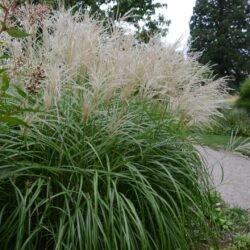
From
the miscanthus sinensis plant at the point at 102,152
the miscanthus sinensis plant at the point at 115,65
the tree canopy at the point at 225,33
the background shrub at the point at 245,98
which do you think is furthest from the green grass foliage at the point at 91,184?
the tree canopy at the point at 225,33

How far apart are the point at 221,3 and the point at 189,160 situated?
Answer: 43.0 metres

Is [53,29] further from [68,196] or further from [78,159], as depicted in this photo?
[68,196]

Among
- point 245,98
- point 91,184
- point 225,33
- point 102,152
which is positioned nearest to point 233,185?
point 102,152

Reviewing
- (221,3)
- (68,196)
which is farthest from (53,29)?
(221,3)

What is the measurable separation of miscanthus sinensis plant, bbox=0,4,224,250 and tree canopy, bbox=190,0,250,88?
37.1 m

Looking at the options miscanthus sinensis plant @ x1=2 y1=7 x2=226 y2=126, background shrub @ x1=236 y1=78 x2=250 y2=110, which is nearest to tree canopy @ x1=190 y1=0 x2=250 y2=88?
background shrub @ x1=236 y1=78 x2=250 y2=110

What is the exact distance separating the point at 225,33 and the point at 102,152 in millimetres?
41315

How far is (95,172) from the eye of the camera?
7.60 ft

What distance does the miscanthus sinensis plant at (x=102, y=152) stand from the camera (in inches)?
87.2

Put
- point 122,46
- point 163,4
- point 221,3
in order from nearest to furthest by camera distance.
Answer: point 122,46 → point 163,4 → point 221,3

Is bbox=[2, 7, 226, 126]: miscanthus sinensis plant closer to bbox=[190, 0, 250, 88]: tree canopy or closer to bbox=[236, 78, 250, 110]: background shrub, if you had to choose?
bbox=[236, 78, 250, 110]: background shrub

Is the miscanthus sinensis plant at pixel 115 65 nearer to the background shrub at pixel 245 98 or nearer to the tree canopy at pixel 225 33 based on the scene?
the background shrub at pixel 245 98

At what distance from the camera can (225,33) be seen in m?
41.8

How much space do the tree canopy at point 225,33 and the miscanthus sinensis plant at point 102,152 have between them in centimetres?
3713
